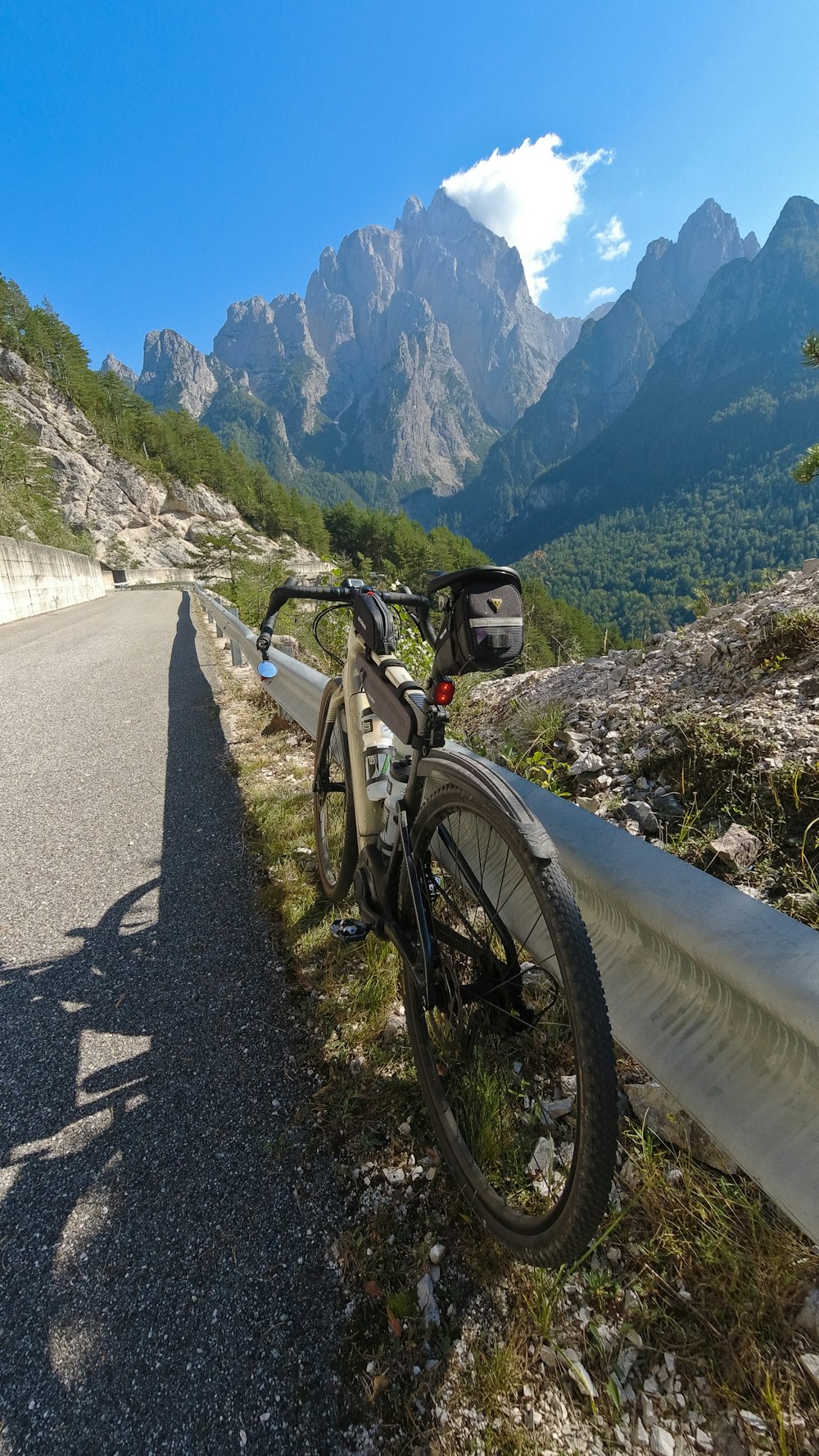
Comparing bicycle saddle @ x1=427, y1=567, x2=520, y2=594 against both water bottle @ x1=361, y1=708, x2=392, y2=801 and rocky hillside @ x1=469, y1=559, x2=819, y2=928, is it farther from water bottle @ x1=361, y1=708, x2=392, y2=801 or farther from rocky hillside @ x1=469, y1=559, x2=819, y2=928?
rocky hillside @ x1=469, y1=559, x2=819, y2=928

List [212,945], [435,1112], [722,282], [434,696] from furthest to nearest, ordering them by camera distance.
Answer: [722,282], [212,945], [434,696], [435,1112]

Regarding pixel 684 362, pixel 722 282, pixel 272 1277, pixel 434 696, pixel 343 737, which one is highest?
pixel 722 282

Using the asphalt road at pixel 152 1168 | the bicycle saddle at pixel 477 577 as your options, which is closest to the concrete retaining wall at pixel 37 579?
the asphalt road at pixel 152 1168

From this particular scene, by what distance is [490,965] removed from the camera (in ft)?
5.15

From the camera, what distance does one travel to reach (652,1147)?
1.36 metres

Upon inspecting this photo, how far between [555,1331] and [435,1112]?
18.8 inches

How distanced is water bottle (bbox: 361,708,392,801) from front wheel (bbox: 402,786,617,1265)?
0.41 m

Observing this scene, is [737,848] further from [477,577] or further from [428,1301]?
[428,1301]

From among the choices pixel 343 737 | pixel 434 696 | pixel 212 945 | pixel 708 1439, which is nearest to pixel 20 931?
pixel 212 945

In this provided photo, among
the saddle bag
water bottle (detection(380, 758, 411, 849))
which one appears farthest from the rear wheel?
the saddle bag

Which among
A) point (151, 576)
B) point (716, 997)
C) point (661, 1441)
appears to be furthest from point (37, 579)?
point (151, 576)

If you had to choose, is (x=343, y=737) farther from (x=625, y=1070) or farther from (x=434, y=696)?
(x=625, y=1070)

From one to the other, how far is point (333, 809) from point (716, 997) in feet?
8.13

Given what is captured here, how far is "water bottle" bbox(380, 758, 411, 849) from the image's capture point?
75.6 inches
